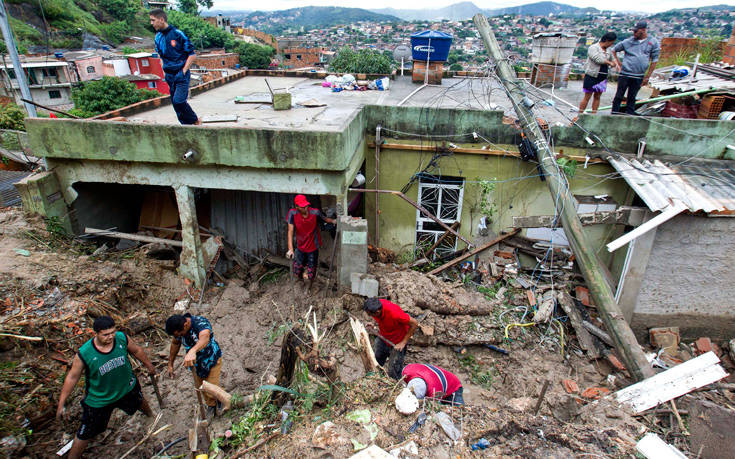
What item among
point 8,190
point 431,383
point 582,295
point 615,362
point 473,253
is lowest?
point 615,362

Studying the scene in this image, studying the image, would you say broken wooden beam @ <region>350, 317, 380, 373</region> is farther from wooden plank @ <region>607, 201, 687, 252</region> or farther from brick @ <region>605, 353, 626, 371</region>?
brick @ <region>605, 353, 626, 371</region>

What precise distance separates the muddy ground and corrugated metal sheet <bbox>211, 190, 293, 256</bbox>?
0.74m

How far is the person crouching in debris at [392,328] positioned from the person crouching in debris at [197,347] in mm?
1996

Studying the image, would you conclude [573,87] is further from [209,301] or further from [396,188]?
[209,301]

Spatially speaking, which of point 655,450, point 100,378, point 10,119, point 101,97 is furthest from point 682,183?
point 101,97

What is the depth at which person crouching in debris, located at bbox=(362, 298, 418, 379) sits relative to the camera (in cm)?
511

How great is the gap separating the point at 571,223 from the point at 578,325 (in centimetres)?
192

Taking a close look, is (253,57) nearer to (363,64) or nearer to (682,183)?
(363,64)

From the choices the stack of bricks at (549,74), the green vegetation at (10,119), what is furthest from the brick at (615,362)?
the green vegetation at (10,119)

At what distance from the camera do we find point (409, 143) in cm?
947

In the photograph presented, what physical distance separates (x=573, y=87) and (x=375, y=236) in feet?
30.4

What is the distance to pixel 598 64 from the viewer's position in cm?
876

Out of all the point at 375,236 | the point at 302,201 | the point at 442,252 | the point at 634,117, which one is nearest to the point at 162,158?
Result: the point at 302,201

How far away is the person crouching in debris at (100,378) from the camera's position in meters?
4.34
